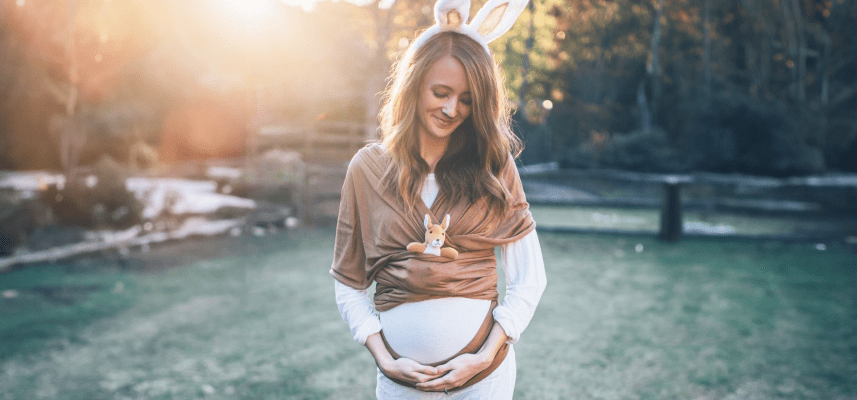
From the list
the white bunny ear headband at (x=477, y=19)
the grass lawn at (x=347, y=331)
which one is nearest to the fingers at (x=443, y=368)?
the white bunny ear headband at (x=477, y=19)

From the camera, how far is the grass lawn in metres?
3.51

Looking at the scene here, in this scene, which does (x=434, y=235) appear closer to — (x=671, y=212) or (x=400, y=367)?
(x=400, y=367)

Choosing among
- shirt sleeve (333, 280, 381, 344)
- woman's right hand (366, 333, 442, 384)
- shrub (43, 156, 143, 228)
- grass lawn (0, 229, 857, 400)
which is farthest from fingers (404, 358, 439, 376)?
shrub (43, 156, 143, 228)

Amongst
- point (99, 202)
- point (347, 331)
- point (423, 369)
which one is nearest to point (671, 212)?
point (347, 331)

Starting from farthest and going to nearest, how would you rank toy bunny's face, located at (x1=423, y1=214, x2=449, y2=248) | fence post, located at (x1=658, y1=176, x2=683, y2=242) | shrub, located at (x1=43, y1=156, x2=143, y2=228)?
shrub, located at (x1=43, y1=156, x2=143, y2=228)
fence post, located at (x1=658, y1=176, x2=683, y2=242)
toy bunny's face, located at (x1=423, y1=214, x2=449, y2=248)

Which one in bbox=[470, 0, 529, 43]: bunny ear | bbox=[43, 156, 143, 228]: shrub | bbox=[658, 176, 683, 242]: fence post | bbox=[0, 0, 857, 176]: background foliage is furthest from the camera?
bbox=[0, 0, 857, 176]: background foliage

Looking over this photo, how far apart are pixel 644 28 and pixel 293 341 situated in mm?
17569

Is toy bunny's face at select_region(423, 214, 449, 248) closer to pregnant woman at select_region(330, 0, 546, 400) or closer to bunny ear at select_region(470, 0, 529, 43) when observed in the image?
pregnant woman at select_region(330, 0, 546, 400)

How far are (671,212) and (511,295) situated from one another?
7321 millimetres

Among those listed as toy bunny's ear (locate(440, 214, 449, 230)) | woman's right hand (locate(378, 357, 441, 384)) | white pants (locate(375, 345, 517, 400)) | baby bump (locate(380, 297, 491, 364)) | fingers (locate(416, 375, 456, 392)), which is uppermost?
toy bunny's ear (locate(440, 214, 449, 230))

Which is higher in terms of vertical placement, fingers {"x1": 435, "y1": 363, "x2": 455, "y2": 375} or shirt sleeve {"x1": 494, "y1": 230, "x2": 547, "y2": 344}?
shirt sleeve {"x1": 494, "y1": 230, "x2": 547, "y2": 344}

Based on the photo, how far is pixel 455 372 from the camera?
4.58 ft

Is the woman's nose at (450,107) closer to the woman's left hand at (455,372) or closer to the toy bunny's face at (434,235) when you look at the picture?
the toy bunny's face at (434,235)

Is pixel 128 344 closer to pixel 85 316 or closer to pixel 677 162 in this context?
pixel 85 316
